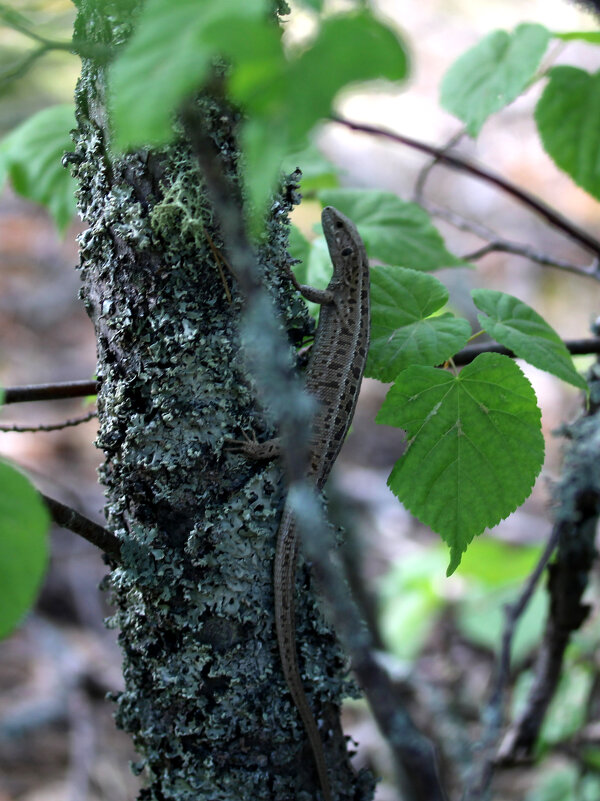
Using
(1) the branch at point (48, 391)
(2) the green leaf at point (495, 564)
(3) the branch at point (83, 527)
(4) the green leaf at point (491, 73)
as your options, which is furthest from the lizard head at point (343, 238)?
(2) the green leaf at point (495, 564)

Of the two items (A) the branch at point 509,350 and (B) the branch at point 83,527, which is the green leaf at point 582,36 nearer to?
(A) the branch at point 509,350

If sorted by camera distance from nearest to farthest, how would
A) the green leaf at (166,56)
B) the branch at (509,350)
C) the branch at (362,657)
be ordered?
the green leaf at (166,56), the branch at (362,657), the branch at (509,350)

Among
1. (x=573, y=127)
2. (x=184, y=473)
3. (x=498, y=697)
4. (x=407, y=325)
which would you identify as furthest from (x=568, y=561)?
(x=184, y=473)

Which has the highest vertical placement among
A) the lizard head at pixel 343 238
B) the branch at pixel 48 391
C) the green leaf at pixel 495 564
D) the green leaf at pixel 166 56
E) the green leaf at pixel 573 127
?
the green leaf at pixel 495 564

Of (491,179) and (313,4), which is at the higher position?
(491,179)

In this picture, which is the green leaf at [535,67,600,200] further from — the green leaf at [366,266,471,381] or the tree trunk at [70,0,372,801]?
the tree trunk at [70,0,372,801]

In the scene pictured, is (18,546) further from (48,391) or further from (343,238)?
(343,238)
